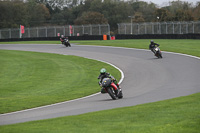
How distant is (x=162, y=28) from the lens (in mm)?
56938

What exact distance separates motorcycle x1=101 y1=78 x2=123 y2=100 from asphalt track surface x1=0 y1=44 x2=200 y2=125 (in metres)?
0.39

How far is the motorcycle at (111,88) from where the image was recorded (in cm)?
1577

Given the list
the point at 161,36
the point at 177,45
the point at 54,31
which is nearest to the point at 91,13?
the point at 54,31

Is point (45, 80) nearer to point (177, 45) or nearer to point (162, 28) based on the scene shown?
point (177, 45)

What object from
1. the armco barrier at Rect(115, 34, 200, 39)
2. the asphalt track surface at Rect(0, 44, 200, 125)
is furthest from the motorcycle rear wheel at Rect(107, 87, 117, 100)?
the armco barrier at Rect(115, 34, 200, 39)

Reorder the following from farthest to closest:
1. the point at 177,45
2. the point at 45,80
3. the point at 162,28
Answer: the point at 162,28 → the point at 177,45 → the point at 45,80

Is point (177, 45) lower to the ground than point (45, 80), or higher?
higher

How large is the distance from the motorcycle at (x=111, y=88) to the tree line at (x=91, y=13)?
72.5 m

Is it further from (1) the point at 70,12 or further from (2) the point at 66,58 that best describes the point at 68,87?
(1) the point at 70,12

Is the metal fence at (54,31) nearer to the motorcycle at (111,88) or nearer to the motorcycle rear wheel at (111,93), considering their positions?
the motorcycle at (111,88)

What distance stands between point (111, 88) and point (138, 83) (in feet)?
17.9

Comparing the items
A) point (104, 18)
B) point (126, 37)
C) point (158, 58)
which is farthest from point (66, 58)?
point (104, 18)

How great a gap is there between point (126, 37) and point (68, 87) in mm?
36127

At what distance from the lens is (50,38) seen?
64.7 meters
